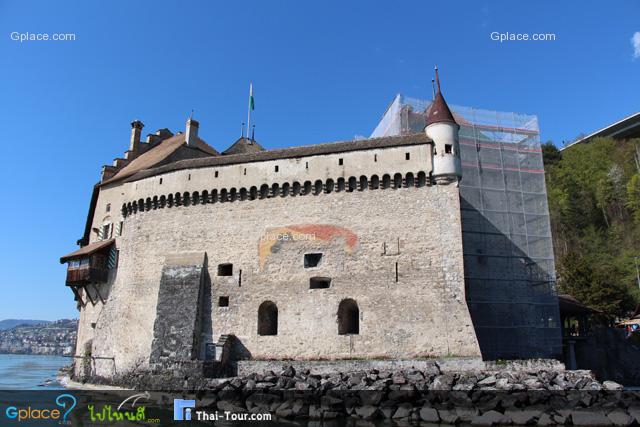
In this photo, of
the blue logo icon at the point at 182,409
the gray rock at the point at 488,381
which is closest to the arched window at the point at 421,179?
the gray rock at the point at 488,381

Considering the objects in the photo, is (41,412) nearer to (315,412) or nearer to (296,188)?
(315,412)

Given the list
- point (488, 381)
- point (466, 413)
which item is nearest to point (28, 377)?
point (466, 413)

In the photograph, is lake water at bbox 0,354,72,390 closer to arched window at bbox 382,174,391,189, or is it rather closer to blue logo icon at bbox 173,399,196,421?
blue logo icon at bbox 173,399,196,421

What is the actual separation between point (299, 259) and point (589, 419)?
1065cm

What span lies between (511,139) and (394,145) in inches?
374

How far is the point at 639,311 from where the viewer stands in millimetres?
29516

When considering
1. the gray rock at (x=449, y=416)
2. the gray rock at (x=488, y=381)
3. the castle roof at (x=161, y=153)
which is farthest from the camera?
the castle roof at (x=161, y=153)

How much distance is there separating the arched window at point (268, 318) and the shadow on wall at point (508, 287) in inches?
331

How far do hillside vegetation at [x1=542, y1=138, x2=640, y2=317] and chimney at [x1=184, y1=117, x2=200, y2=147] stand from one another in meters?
24.8

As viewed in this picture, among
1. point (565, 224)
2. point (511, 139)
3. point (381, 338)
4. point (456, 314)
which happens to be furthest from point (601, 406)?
point (565, 224)

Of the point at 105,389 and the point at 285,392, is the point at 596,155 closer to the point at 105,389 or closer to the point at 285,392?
the point at 285,392

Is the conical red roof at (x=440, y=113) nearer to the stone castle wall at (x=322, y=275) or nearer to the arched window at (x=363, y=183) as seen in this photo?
the stone castle wall at (x=322, y=275)

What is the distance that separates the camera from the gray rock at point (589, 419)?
12203 mm

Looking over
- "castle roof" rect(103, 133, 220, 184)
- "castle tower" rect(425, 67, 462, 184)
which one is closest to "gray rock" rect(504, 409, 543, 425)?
"castle tower" rect(425, 67, 462, 184)
